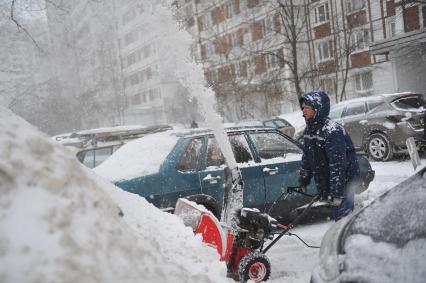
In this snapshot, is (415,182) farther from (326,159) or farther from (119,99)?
(119,99)

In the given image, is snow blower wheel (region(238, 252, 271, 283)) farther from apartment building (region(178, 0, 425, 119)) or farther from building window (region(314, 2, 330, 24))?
building window (region(314, 2, 330, 24))

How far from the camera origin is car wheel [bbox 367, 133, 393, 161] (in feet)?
34.2

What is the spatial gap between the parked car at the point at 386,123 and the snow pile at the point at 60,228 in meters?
9.41

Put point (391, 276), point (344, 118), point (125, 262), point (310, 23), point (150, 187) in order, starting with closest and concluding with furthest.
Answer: point (125, 262), point (391, 276), point (150, 187), point (344, 118), point (310, 23)

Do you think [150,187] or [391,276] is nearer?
[391,276]

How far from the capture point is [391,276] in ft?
6.23

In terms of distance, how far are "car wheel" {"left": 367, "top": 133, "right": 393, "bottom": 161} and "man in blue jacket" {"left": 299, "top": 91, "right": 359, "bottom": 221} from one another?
6.82 m

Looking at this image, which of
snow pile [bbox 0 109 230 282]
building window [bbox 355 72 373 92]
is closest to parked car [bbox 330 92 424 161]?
snow pile [bbox 0 109 230 282]

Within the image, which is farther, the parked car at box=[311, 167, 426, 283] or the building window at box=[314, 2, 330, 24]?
the building window at box=[314, 2, 330, 24]

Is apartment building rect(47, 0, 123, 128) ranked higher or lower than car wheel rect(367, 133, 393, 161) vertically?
higher

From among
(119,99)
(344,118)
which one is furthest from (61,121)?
(344,118)

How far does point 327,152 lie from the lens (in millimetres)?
4078

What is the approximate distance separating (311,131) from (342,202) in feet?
2.69

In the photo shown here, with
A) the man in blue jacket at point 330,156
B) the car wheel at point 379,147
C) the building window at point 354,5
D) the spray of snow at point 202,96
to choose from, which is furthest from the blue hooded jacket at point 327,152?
the building window at point 354,5
